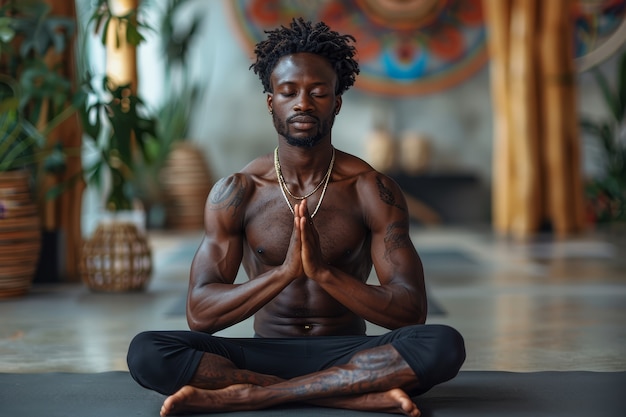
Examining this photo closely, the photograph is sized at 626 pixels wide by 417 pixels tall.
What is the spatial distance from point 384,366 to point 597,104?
26.6 feet

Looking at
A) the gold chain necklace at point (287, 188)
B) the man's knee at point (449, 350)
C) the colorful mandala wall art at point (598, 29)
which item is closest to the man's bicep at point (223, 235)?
the gold chain necklace at point (287, 188)

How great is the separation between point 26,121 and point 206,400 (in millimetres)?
3023

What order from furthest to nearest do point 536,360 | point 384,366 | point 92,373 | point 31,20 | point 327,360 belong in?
point 31,20 < point 536,360 < point 92,373 < point 327,360 < point 384,366

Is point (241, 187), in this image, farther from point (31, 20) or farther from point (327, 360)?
point (31, 20)

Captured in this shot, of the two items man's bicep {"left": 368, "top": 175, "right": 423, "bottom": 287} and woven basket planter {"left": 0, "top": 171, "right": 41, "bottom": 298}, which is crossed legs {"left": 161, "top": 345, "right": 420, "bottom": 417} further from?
woven basket planter {"left": 0, "top": 171, "right": 41, "bottom": 298}

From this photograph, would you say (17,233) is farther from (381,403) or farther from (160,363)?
(381,403)

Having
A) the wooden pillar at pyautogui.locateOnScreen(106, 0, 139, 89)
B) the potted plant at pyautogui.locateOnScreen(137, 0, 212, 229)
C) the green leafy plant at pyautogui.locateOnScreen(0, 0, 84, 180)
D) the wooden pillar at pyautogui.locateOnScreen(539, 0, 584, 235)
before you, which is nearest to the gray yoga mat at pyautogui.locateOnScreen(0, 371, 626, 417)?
the green leafy plant at pyautogui.locateOnScreen(0, 0, 84, 180)

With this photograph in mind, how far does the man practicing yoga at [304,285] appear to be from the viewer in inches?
96.0

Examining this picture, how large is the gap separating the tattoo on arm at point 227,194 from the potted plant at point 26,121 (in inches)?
87.3

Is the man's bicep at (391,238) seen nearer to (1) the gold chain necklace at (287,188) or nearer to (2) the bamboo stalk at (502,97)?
(1) the gold chain necklace at (287,188)

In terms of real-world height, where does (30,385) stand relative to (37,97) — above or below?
below

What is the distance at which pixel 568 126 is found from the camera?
319 inches

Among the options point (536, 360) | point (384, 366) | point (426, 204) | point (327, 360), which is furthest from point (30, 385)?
point (426, 204)

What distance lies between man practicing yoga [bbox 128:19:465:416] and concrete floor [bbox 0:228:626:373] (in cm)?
71
